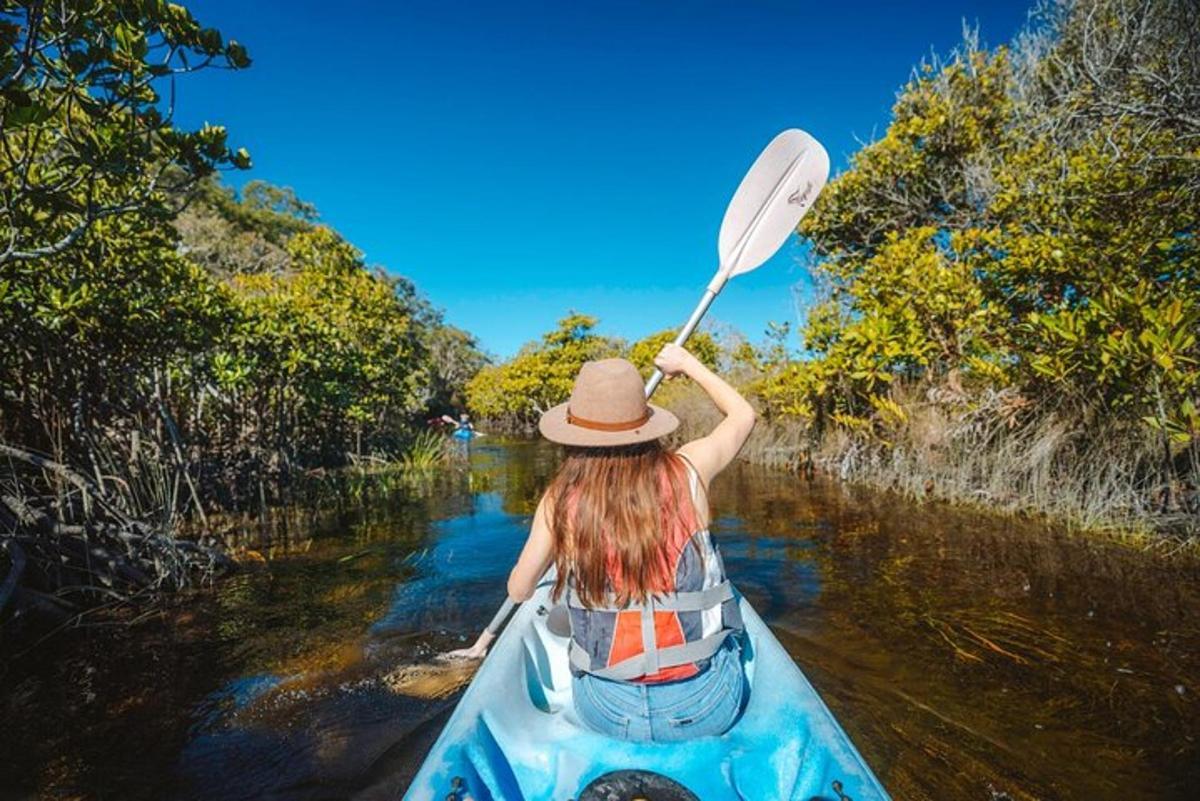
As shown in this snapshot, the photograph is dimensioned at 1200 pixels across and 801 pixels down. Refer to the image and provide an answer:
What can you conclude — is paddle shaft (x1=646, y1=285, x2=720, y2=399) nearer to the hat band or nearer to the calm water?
the hat band

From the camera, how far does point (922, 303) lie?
699cm

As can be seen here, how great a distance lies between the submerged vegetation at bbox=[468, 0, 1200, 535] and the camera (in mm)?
4535

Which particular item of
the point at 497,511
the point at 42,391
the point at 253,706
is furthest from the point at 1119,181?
the point at 42,391

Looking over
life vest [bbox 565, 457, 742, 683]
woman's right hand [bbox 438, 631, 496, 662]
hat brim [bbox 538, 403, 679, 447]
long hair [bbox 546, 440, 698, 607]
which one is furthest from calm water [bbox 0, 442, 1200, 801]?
hat brim [bbox 538, 403, 679, 447]

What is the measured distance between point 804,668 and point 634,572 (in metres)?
2.33

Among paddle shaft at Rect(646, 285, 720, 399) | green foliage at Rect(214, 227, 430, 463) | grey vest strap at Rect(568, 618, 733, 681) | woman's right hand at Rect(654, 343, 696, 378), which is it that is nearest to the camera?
grey vest strap at Rect(568, 618, 733, 681)

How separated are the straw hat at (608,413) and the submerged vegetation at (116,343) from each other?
94.9 inches

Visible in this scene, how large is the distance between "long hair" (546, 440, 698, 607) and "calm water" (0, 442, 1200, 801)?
1.58 metres

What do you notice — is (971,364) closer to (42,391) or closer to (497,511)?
(497,511)

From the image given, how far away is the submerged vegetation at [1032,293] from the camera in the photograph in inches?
179

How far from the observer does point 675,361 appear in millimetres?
2480

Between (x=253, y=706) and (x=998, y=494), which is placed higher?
(x=998, y=494)

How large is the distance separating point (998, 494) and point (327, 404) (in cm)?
1116

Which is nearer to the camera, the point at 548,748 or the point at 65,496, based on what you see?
the point at 548,748
